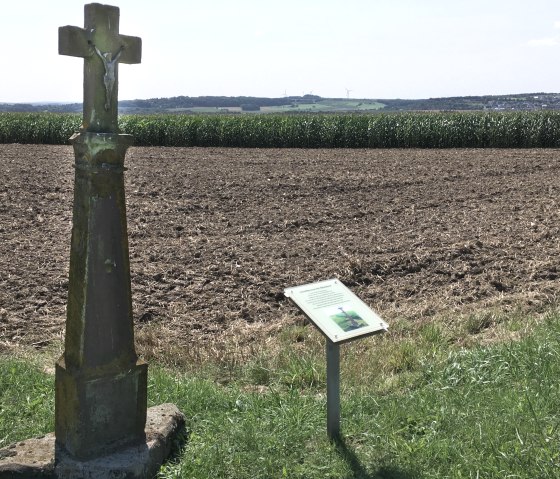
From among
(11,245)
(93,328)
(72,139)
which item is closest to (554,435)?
(93,328)

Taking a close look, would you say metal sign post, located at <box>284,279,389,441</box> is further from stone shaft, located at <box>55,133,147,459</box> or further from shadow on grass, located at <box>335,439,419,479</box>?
stone shaft, located at <box>55,133,147,459</box>

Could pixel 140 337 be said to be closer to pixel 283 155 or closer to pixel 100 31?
pixel 100 31

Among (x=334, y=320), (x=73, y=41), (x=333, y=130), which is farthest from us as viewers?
(x=333, y=130)

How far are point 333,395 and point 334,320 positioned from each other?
1.50 feet

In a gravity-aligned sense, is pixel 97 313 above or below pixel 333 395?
above

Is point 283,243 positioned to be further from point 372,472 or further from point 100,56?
point 100,56

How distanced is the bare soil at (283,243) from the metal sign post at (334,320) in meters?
2.54

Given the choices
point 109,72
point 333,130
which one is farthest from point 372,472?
point 333,130

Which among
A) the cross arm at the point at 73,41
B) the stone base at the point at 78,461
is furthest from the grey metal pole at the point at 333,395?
the cross arm at the point at 73,41

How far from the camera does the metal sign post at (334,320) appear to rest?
4105 millimetres

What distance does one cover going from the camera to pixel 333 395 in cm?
410

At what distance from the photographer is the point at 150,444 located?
3.93 m

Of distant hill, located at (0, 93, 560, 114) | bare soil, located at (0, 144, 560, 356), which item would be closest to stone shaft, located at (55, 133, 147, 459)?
bare soil, located at (0, 144, 560, 356)

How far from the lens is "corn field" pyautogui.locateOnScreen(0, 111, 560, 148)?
31.5 m
